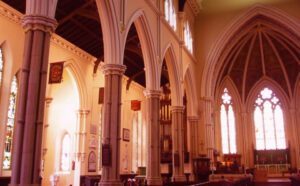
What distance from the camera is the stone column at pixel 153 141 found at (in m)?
15.0

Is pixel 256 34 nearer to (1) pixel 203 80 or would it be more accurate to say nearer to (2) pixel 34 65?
(1) pixel 203 80

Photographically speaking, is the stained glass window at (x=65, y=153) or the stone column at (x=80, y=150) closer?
the stone column at (x=80, y=150)

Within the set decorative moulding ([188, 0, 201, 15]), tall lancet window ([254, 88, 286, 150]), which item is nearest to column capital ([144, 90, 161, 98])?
decorative moulding ([188, 0, 201, 15])

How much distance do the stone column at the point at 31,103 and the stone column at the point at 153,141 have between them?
7.35m

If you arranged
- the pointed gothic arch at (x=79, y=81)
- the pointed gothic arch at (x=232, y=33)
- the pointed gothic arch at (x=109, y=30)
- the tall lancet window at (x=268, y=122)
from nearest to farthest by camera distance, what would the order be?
1. the pointed gothic arch at (x=109, y=30)
2. the pointed gothic arch at (x=79, y=81)
3. the pointed gothic arch at (x=232, y=33)
4. the tall lancet window at (x=268, y=122)

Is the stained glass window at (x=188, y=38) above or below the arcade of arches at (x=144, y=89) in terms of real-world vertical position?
above

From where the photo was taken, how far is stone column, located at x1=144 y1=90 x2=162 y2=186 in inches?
591

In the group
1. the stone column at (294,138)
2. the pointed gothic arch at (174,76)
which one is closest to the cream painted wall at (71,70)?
the pointed gothic arch at (174,76)

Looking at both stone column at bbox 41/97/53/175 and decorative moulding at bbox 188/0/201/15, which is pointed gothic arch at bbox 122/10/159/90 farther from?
decorative moulding at bbox 188/0/201/15

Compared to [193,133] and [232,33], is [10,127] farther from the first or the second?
[232,33]

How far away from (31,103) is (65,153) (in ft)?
43.1

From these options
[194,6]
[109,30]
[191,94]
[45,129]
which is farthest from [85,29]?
[194,6]

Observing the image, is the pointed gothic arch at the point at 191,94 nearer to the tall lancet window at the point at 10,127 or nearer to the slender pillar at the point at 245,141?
the slender pillar at the point at 245,141

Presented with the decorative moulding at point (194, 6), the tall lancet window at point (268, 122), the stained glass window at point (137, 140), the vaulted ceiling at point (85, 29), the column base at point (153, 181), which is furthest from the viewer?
the tall lancet window at point (268, 122)
